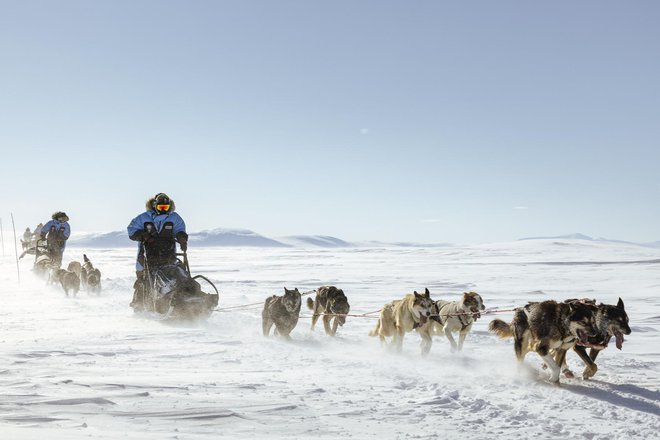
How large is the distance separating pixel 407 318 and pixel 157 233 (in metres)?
5.00

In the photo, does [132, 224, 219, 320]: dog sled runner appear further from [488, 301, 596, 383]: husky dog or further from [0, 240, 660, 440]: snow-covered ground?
[488, 301, 596, 383]: husky dog

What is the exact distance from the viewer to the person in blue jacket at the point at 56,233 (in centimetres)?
1630

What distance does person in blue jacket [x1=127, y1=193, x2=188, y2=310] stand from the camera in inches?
377

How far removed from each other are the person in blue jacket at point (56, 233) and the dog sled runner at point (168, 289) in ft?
26.0

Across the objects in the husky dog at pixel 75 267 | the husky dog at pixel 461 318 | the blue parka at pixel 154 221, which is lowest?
the husky dog at pixel 461 318

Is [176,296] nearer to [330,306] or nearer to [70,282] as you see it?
[330,306]

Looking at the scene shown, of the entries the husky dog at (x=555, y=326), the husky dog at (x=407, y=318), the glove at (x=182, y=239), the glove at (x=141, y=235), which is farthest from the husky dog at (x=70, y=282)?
the husky dog at (x=555, y=326)

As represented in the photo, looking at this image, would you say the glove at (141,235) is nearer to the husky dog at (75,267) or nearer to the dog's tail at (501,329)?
the dog's tail at (501,329)

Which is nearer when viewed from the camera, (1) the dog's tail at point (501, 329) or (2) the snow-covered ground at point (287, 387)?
(2) the snow-covered ground at point (287, 387)

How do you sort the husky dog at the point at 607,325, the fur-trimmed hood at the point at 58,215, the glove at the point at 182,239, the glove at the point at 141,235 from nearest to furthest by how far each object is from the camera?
1. the husky dog at the point at 607,325
2. the glove at the point at 141,235
3. the glove at the point at 182,239
4. the fur-trimmed hood at the point at 58,215

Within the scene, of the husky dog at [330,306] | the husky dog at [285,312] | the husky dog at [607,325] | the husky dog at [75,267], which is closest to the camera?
the husky dog at [607,325]

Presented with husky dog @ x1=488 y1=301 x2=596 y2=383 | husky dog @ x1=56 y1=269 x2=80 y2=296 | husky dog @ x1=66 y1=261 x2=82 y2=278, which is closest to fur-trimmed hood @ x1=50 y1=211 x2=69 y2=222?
husky dog @ x1=66 y1=261 x2=82 y2=278

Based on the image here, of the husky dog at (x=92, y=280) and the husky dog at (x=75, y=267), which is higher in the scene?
the husky dog at (x=75, y=267)

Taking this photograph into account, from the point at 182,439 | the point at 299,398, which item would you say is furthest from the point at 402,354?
the point at 182,439
